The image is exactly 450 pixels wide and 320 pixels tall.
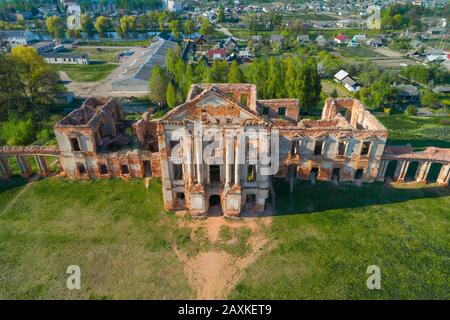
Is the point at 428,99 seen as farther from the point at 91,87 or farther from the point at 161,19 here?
the point at 161,19

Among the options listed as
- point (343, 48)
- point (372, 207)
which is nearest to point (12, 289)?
point (372, 207)

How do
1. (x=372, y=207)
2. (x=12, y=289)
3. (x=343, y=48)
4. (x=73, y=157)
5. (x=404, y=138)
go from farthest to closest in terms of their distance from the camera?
(x=343, y=48) < (x=404, y=138) < (x=73, y=157) < (x=372, y=207) < (x=12, y=289)

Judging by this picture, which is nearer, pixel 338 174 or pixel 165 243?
pixel 165 243

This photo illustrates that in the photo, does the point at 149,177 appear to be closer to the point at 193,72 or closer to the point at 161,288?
the point at 161,288

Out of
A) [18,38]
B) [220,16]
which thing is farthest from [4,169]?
[220,16]

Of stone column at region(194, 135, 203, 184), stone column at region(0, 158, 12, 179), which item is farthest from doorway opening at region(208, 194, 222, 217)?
stone column at region(0, 158, 12, 179)

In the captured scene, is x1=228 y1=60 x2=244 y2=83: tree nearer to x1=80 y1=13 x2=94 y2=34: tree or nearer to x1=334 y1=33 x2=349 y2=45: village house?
x1=334 y1=33 x2=349 y2=45: village house
